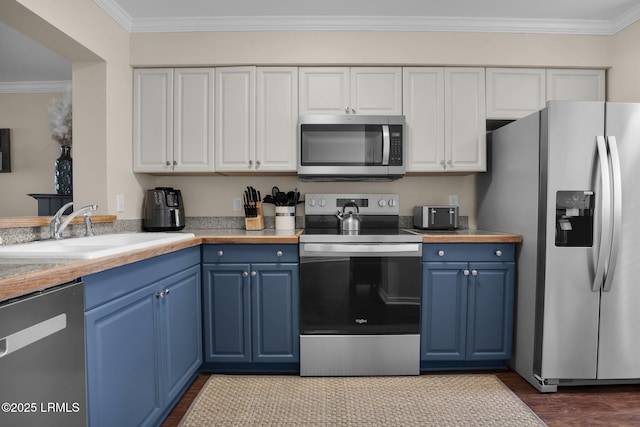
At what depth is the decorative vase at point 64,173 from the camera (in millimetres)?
2578

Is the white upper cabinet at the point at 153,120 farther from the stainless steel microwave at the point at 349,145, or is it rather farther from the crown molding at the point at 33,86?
the crown molding at the point at 33,86

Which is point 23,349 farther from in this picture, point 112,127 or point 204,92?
point 204,92

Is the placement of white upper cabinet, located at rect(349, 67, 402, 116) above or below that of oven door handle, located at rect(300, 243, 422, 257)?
above

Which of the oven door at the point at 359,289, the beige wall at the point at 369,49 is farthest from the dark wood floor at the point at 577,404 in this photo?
the beige wall at the point at 369,49

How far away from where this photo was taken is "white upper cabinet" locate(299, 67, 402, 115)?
262 cm

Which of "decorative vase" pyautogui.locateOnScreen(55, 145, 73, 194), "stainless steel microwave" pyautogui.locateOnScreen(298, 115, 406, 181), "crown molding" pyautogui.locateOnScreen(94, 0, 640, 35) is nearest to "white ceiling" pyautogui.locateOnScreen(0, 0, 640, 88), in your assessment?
"crown molding" pyautogui.locateOnScreen(94, 0, 640, 35)

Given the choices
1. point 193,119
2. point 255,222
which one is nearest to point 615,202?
point 255,222

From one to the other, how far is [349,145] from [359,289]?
102 centimetres

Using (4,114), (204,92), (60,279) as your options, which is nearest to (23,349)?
(60,279)

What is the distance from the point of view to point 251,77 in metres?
2.61

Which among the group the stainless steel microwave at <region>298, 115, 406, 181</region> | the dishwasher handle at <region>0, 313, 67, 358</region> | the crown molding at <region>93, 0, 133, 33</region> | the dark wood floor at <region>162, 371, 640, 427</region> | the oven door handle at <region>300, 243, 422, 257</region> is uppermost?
the crown molding at <region>93, 0, 133, 33</region>

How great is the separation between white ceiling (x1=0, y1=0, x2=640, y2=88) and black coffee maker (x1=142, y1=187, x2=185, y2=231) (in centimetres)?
120

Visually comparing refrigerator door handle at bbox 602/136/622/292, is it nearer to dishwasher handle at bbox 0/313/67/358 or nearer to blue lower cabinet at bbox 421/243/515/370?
blue lower cabinet at bbox 421/243/515/370

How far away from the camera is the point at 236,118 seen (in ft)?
8.59
